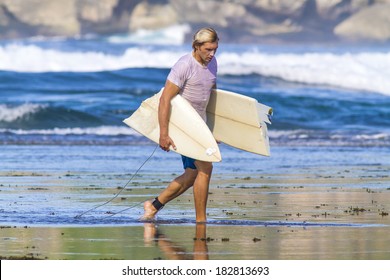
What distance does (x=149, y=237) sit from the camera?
9.09 m

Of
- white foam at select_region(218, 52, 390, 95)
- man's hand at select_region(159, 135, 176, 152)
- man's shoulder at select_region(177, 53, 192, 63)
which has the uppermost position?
white foam at select_region(218, 52, 390, 95)

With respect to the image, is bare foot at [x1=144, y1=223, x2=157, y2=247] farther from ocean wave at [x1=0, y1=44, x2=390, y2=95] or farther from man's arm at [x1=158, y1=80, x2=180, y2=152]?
ocean wave at [x1=0, y1=44, x2=390, y2=95]

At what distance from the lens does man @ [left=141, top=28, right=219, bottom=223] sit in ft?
32.0

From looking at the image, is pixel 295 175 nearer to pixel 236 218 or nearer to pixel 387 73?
pixel 236 218

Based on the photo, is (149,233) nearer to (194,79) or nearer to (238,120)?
(194,79)

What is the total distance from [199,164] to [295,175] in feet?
16.0

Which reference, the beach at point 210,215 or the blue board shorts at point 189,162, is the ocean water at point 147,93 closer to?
the beach at point 210,215

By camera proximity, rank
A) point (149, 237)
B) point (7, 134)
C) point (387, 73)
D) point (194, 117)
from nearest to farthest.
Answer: point (149, 237)
point (194, 117)
point (7, 134)
point (387, 73)

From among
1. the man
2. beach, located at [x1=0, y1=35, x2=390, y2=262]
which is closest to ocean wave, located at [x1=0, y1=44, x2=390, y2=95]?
beach, located at [x1=0, y1=35, x2=390, y2=262]

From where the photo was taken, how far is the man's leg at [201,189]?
33.1ft

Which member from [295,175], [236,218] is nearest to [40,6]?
[295,175]

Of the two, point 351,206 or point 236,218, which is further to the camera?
point 351,206

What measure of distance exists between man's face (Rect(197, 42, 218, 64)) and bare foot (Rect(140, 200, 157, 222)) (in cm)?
144

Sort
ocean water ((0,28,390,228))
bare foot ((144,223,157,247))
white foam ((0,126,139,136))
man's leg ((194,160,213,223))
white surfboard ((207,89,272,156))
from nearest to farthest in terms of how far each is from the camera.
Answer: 1. bare foot ((144,223,157,247))
2. man's leg ((194,160,213,223))
3. white surfboard ((207,89,272,156))
4. ocean water ((0,28,390,228))
5. white foam ((0,126,139,136))
